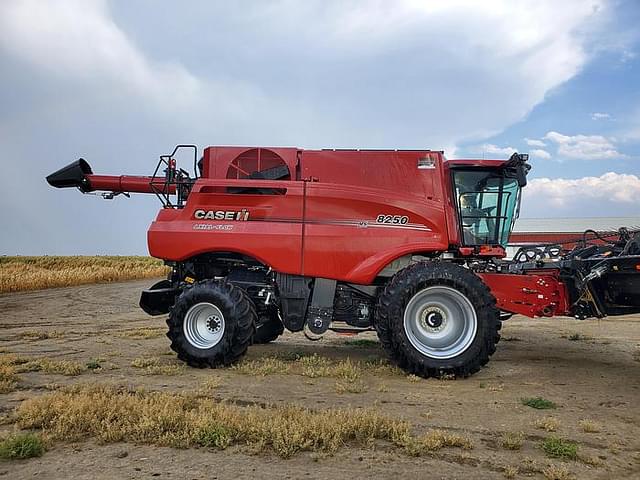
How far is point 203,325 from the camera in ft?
24.2

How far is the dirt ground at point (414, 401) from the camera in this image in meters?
3.53

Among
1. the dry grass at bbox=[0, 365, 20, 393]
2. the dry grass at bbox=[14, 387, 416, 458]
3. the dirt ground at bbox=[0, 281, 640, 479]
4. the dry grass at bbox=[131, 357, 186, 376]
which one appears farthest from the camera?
the dry grass at bbox=[131, 357, 186, 376]

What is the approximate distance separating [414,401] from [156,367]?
11.5 feet

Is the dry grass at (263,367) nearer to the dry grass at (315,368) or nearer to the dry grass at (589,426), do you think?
the dry grass at (315,368)

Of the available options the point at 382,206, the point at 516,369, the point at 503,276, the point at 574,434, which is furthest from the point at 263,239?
the point at 574,434

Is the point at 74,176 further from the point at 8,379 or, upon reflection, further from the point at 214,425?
the point at 214,425

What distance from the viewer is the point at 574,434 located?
4.31 m

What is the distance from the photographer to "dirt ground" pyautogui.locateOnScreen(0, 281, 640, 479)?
3.53 m

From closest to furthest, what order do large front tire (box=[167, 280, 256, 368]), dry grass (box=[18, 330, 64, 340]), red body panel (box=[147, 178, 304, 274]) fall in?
large front tire (box=[167, 280, 256, 368]), red body panel (box=[147, 178, 304, 274]), dry grass (box=[18, 330, 64, 340])

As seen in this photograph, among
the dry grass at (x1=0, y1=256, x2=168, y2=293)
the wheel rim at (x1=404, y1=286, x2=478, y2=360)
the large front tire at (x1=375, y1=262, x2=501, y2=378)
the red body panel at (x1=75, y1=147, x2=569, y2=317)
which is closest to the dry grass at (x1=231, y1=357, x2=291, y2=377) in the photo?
the red body panel at (x1=75, y1=147, x2=569, y2=317)

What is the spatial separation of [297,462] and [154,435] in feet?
4.03

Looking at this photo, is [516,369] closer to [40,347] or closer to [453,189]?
[453,189]

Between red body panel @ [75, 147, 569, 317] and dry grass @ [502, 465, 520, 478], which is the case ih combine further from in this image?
dry grass @ [502, 465, 520, 478]

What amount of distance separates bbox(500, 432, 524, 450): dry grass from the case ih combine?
2.38 metres
